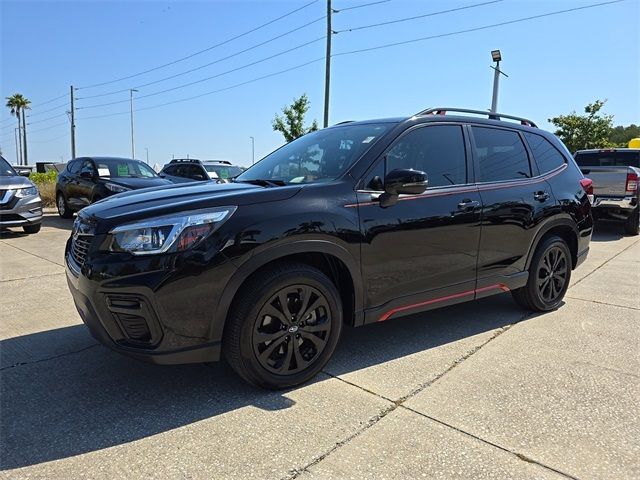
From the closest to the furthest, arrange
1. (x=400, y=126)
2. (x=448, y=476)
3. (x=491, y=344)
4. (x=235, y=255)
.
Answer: (x=448, y=476)
(x=235, y=255)
(x=400, y=126)
(x=491, y=344)

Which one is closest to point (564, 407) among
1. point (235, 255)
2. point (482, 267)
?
point (482, 267)

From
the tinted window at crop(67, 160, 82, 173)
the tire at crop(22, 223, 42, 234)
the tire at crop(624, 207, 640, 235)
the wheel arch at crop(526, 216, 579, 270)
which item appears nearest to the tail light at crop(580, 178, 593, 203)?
the wheel arch at crop(526, 216, 579, 270)

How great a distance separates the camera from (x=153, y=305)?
2664 millimetres

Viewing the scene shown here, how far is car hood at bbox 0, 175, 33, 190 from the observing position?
351 inches

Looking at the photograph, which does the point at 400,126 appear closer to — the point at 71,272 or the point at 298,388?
the point at 298,388

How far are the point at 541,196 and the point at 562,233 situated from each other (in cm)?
69

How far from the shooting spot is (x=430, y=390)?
317 centimetres

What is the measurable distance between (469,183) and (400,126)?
0.79m

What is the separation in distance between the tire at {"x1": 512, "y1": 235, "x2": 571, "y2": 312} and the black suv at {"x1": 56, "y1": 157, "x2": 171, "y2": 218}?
797cm

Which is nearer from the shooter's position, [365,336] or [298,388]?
[298,388]

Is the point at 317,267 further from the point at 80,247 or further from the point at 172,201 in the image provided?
the point at 80,247

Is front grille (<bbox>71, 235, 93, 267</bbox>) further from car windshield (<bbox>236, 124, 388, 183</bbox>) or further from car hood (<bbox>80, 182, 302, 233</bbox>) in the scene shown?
car windshield (<bbox>236, 124, 388, 183</bbox>)

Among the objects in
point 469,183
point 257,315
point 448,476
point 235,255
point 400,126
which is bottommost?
point 448,476

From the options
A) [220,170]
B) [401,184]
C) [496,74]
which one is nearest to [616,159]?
[496,74]
